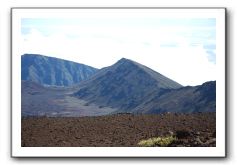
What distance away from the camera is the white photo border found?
8.89 meters

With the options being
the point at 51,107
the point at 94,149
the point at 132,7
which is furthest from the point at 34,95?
the point at 132,7

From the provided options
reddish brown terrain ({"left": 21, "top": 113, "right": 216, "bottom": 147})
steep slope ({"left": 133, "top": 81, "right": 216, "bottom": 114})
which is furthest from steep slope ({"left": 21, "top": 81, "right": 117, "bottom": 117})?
steep slope ({"left": 133, "top": 81, "right": 216, "bottom": 114})

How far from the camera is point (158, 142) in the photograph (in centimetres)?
895

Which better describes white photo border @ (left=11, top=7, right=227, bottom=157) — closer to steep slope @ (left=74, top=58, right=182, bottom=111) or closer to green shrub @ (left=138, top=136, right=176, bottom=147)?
green shrub @ (left=138, top=136, right=176, bottom=147)

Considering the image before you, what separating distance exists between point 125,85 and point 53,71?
0.84 meters

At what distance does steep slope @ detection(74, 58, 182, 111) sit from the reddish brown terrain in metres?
0.18

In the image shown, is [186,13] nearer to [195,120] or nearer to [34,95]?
[195,120]

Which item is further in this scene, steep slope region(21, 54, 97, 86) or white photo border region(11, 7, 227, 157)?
steep slope region(21, 54, 97, 86)

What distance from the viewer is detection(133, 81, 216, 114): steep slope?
→ 352 inches

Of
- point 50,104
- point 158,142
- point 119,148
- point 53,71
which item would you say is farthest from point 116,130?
point 53,71

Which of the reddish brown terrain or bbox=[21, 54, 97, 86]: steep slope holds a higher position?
bbox=[21, 54, 97, 86]: steep slope

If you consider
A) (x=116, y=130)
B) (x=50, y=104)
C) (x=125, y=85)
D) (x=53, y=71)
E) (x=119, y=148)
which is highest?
(x=53, y=71)

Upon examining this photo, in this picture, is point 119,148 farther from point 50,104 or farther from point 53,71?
point 53,71

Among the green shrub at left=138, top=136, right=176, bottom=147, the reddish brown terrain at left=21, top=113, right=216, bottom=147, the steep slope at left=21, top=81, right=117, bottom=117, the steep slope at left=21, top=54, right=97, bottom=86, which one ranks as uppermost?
the steep slope at left=21, top=54, right=97, bottom=86
